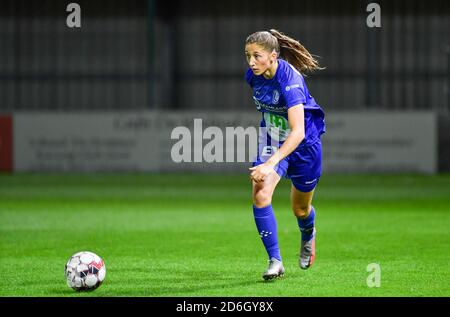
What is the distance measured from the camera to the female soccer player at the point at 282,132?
7832 millimetres

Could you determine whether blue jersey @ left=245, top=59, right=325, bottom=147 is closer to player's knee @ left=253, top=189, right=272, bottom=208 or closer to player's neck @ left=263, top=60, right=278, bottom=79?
player's neck @ left=263, top=60, right=278, bottom=79

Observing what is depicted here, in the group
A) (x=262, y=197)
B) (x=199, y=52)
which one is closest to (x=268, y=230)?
(x=262, y=197)

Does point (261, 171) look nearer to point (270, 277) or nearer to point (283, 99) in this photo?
point (283, 99)

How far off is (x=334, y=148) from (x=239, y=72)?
27.6 feet

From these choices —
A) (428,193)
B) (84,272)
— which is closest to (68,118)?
(428,193)

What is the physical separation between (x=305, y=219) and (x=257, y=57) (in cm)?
185

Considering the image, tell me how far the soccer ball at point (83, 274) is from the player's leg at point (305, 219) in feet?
6.84

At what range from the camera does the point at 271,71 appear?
7.99 meters

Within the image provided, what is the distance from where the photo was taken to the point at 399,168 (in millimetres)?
23250

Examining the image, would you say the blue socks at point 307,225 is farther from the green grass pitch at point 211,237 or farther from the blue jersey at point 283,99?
the blue jersey at point 283,99

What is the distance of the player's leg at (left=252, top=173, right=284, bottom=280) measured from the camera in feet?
26.1

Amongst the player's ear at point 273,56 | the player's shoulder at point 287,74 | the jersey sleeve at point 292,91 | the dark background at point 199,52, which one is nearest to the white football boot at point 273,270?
the jersey sleeve at point 292,91

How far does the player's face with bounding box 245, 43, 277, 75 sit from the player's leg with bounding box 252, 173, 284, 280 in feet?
3.01

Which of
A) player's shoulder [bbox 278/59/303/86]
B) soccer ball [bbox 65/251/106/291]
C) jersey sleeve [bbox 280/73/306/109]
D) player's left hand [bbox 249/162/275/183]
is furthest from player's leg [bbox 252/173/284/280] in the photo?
soccer ball [bbox 65/251/106/291]
